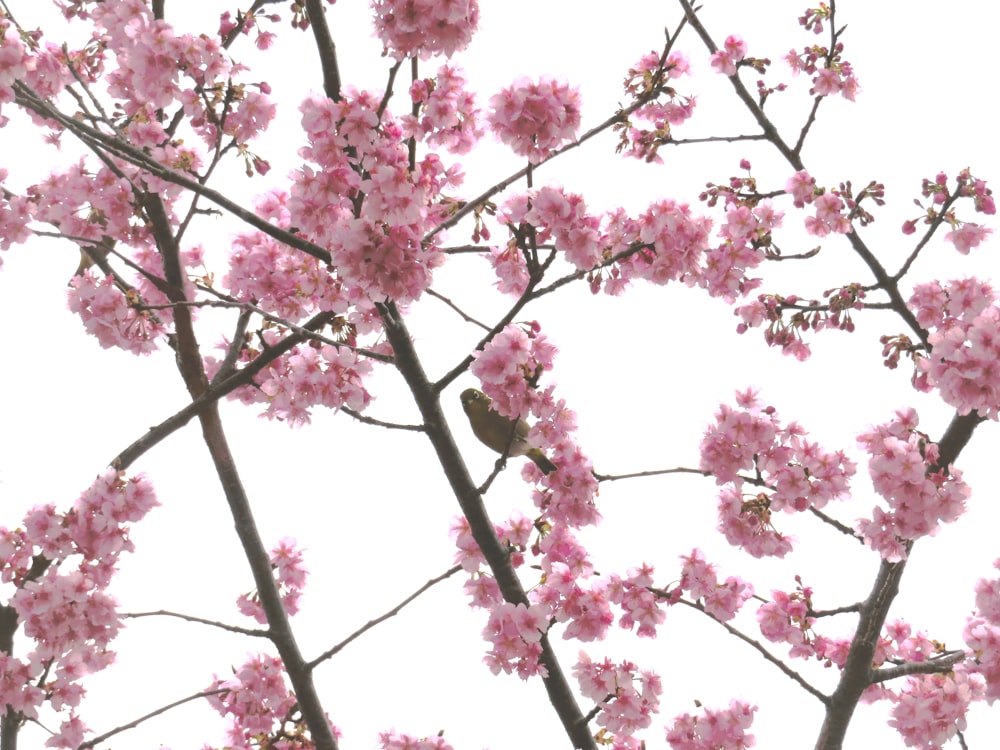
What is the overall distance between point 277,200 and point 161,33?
1047mm

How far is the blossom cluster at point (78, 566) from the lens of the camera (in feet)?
13.4

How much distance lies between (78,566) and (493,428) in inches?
82.8

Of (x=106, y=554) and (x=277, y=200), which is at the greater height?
(x=277, y=200)

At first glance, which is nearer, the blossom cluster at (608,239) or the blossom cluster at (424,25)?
the blossom cluster at (424,25)

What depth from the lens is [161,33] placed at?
4043 millimetres

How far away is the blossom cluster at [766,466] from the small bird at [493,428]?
3.01ft

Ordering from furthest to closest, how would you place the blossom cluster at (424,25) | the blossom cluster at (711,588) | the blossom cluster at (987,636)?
the blossom cluster at (711,588) < the blossom cluster at (987,636) < the blossom cluster at (424,25)

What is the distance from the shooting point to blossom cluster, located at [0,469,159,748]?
13.4 feet

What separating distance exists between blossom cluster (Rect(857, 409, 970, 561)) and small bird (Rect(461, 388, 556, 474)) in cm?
154

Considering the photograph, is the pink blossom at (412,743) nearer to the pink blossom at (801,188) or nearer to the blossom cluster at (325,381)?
the blossom cluster at (325,381)

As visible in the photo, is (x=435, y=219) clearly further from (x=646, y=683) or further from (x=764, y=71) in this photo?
(x=764, y=71)

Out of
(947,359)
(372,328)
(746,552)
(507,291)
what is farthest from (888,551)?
(372,328)

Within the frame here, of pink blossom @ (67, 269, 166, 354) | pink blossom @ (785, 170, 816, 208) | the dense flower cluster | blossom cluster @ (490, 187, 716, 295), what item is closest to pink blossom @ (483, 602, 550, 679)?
blossom cluster @ (490, 187, 716, 295)

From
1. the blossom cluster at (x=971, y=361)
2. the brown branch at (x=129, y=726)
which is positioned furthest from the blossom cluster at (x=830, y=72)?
the brown branch at (x=129, y=726)
